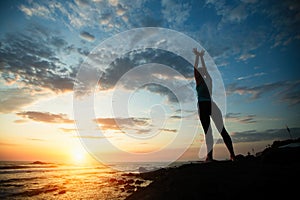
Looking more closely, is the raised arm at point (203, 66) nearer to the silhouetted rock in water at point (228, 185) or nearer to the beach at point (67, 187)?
the silhouetted rock in water at point (228, 185)

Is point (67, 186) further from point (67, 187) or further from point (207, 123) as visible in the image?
point (207, 123)

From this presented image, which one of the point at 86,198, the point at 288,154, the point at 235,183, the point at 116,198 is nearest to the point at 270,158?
the point at 288,154

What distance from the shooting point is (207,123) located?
725 cm

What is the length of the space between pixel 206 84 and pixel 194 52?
1.62 metres

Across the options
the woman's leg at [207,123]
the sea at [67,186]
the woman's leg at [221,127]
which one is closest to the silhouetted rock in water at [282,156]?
the woman's leg at [221,127]

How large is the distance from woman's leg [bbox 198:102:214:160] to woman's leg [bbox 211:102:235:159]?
242 millimetres

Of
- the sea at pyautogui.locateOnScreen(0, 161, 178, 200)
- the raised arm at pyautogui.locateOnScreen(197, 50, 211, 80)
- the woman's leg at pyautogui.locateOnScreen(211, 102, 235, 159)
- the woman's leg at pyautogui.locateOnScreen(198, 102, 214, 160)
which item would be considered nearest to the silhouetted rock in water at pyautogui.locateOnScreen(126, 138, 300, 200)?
the woman's leg at pyautogui.locateOnScreen(211, 102, 235, 159)

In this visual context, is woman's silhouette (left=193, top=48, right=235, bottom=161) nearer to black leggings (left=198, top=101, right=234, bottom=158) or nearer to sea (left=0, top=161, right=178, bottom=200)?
black leggings (left=198, top=101, right=234, bottom=158)

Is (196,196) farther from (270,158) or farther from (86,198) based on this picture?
(86,198)

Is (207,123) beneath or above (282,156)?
above

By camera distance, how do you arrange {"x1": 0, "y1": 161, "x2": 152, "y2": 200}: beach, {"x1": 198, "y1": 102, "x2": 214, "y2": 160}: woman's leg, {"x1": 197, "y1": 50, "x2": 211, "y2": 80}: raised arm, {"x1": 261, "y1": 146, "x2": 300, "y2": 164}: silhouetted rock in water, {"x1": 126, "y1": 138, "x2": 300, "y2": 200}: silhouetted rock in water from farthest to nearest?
{"x1": 0, "y1": 161, "x2": 152, "y2": 200}: beach
{"x1": 197, "y1": 50, "x2": 211, "y2": 80}: raised arm
{"x1": 198, "y1": 102, "x2": 214, "y2": 160}: woman's leg
{"x1": 261, "y1": 146, "x2": 300, "y2": 164}: silhouetted rock in water
{"x1": 126, "y1": 138, "x2": 300, "y2": 200}: silhouetted rock in water

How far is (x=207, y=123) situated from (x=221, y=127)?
1.80 feet

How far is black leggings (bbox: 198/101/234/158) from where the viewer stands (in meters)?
7.09

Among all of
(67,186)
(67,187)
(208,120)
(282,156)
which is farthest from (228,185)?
(67,186)
